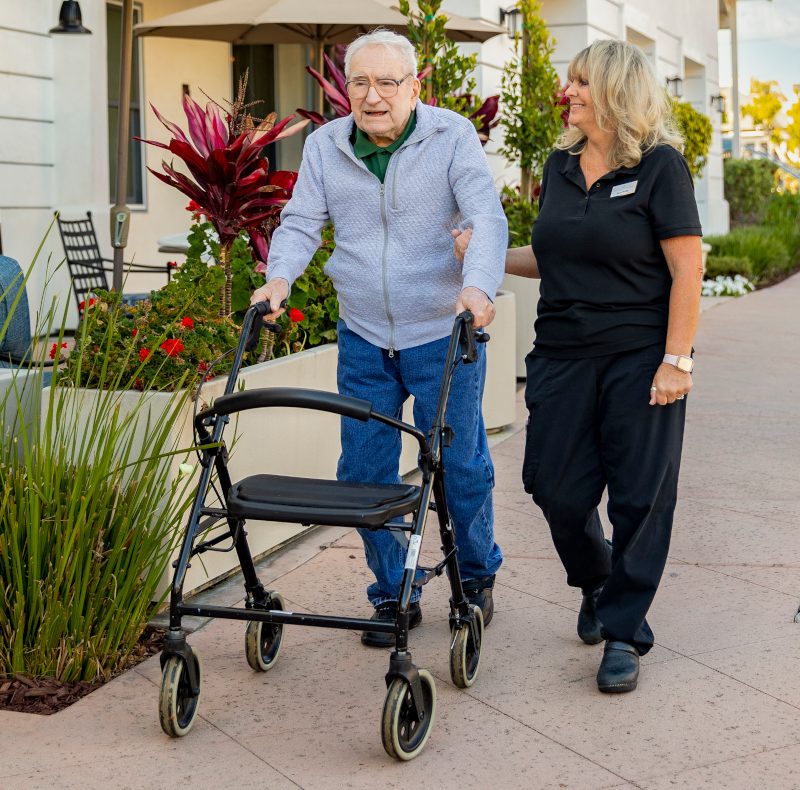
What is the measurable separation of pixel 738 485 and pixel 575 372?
9.90 ft

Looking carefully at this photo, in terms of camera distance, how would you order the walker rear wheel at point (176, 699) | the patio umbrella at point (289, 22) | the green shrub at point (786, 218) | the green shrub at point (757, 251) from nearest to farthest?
the walker rear wheel at point (176, 699), the patio umbrella at point (289, 22), the green shrub at point (757, 251), the green shrub at point (786, 218)

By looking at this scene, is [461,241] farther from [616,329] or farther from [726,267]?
[726,267]

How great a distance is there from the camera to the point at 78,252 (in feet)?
39.0

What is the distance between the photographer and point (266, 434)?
514cm

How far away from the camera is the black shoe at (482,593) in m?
4.48

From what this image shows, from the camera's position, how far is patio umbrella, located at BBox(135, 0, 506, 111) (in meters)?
9.56

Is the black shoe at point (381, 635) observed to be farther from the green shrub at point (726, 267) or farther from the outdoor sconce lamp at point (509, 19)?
the green shrub at point (726, 267)

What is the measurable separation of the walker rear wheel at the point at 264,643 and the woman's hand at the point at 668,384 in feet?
4.49

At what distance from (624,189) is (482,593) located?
153 centimetres

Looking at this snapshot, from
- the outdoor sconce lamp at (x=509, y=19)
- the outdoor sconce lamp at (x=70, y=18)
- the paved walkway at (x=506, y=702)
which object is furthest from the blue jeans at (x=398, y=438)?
the outdoor sconce lamp at (x=509, y=19)

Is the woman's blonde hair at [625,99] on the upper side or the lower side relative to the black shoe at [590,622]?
upper

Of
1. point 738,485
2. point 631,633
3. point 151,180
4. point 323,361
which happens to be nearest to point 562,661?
point 631,633

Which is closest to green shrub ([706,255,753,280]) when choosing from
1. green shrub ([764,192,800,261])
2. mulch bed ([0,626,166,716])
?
green shrub ([764,192,800,261])

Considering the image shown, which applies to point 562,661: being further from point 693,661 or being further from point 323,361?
point 323,361
